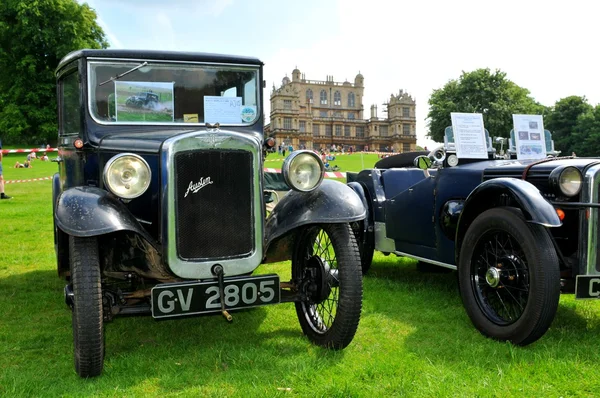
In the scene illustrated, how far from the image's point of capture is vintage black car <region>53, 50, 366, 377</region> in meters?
3.36

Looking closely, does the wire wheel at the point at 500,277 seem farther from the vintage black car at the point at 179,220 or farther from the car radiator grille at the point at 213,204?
the car radiator grille at the point at 213,204

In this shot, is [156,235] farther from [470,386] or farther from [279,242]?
[470,386]

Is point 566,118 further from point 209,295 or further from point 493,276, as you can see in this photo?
point 209,295

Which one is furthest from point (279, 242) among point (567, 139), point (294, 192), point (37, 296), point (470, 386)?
point (567, 139)

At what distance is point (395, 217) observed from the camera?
19.5 ft

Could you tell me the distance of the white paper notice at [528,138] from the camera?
17.8ft

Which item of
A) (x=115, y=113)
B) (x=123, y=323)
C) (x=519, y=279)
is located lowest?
(x=123, y=323)

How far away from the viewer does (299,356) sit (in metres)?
3.72

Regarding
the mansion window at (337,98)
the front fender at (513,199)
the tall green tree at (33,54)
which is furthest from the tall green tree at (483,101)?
the mansion window at (337,98)

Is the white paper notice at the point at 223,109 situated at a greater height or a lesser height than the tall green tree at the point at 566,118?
lesser

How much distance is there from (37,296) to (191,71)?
9.35 feet

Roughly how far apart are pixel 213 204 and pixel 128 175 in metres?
0.59

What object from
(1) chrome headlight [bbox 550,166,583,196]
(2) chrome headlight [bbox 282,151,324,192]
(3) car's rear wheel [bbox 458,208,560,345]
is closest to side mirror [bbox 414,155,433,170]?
(3) car's rear wheel [bbox 458,208,560,345]

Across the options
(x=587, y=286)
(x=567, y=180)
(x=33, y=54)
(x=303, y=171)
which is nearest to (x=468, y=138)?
(x=567, y=180)
